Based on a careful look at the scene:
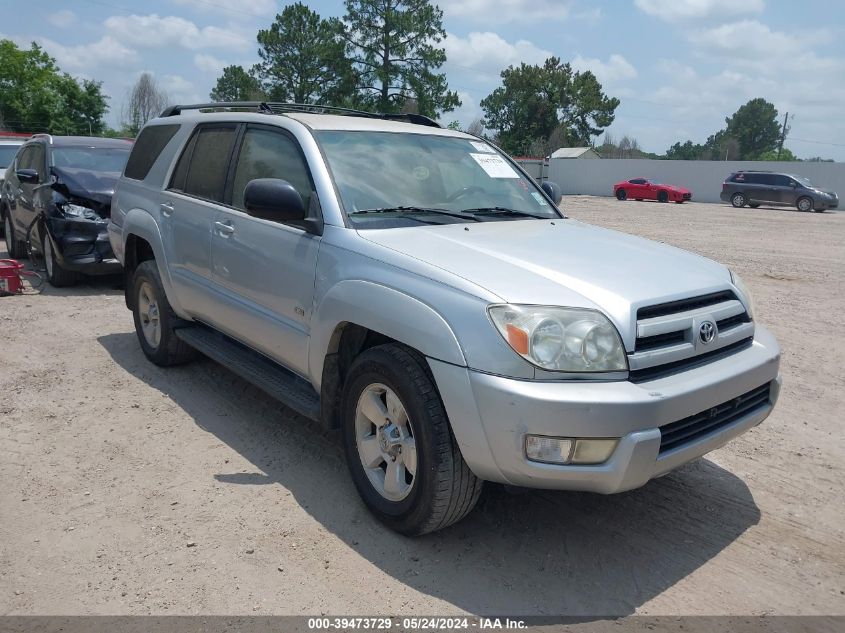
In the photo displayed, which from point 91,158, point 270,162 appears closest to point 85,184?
point 91,158

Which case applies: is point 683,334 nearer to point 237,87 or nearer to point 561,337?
point 561,337

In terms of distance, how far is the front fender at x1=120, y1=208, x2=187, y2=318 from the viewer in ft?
17.4

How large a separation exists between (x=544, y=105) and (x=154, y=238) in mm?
70961

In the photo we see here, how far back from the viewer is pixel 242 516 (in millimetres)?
3586

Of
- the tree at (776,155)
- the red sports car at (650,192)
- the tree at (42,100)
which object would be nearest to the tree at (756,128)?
the tree at (776,155)

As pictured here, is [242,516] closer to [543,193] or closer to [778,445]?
[543,193]

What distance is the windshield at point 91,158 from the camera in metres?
9.16

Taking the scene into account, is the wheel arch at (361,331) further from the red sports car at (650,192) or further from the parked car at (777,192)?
the red sports car at (650,192)

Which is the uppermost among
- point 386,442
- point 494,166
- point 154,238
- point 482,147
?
point 482,147

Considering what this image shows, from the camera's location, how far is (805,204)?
103 ft

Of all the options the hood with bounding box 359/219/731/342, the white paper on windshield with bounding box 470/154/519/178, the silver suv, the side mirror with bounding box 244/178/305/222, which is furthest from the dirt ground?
the white paper on windshield with bounding box 470/154/519/178

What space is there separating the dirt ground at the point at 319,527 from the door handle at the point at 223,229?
1.24 meters

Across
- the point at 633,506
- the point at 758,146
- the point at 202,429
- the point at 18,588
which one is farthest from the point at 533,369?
the point at 758,146

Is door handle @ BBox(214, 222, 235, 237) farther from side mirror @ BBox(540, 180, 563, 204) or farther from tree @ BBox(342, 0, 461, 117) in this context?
tree @ BBox(342, 0, 461, 117)
